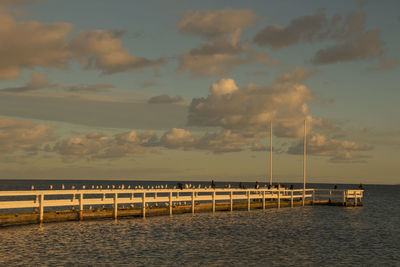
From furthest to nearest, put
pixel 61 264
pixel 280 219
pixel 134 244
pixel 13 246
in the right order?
pixel 280 219 < pixel 134 244 < pixel 13 246 < pixel 61 264

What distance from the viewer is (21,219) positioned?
109ft

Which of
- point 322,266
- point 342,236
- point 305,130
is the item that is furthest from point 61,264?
point 305,130

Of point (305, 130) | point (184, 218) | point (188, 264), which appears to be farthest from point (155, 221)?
point (305, 130)

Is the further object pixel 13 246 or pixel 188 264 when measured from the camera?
pixel 13 246

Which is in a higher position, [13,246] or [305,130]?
[305,130]

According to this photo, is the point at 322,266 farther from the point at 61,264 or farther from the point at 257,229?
the point at 257,229

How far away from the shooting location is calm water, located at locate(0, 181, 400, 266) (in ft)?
78.6

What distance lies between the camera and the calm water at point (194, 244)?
2395 centimetres

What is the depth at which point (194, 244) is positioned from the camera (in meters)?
29.5

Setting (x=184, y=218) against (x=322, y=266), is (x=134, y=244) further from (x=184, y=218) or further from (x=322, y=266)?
(x=184, y=218)

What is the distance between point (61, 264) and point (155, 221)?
18926 mm

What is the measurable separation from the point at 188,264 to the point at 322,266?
20.8 ft

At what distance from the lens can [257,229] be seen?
38.4 meters

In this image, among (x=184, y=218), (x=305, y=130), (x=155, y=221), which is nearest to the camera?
(x=155, y=221)
